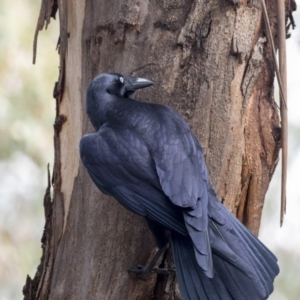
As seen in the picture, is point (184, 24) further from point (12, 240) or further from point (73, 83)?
point (12, 240)

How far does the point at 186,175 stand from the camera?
308 centimetres

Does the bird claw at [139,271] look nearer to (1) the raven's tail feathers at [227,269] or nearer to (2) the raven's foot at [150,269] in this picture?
(2) the raven's foot at [150,269]

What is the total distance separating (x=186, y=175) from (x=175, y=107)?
427mm

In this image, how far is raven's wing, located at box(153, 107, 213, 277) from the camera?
2.88 m

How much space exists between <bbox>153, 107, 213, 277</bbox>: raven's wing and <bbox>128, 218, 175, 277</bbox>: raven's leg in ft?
0.68

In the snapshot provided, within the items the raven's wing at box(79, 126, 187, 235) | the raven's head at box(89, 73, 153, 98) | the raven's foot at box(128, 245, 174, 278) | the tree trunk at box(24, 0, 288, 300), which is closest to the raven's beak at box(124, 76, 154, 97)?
the raven's head at box(89, 73, 153, 98)

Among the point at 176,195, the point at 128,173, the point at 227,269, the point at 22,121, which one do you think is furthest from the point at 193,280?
the point at 22,121

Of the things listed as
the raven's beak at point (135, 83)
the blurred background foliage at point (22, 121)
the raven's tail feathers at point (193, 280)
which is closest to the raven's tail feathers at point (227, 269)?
the raven's tail feathers at point (193, 280)

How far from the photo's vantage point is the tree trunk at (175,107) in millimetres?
3291

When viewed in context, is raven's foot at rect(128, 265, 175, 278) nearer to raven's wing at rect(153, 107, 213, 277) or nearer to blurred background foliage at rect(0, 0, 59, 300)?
raven's wing at rect(153, 107, 213, 277)

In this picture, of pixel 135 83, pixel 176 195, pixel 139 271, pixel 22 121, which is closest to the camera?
pixel 176 195

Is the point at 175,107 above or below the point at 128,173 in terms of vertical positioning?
above

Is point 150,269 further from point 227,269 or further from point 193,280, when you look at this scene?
point 227,269

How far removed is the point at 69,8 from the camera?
12.3 ft
